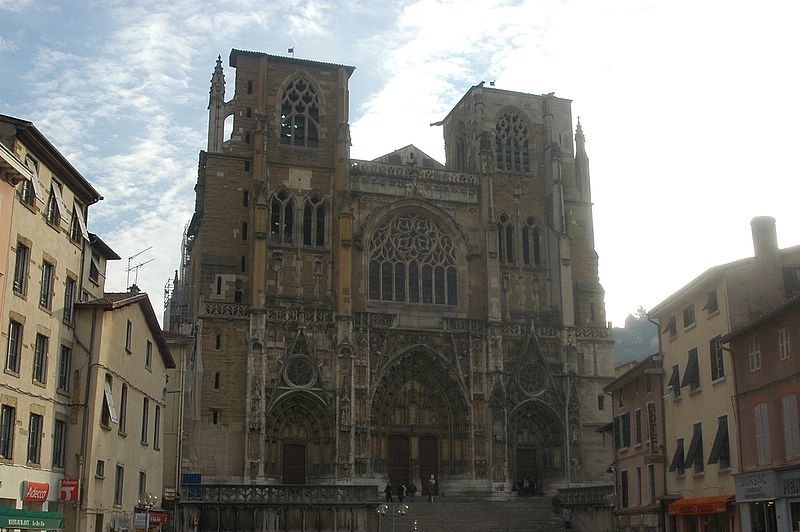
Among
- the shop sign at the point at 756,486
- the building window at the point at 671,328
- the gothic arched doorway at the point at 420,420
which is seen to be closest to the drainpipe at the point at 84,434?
the shop sign at the point at 756,486

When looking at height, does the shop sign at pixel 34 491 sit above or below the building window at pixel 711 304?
below

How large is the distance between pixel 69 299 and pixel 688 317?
2030 centimetres

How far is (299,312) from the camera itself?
5141cm

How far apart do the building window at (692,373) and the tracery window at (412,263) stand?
2178 cm

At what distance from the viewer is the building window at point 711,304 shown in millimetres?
32906

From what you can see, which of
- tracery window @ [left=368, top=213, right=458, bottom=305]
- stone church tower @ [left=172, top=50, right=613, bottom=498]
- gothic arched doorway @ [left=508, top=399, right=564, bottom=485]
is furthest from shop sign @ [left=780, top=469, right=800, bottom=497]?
tracery window @ [left=368, top=213, right=458, bottom=305]

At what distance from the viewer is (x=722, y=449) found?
31328 millimetres

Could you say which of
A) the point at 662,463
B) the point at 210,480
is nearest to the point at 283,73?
the point at 210,480

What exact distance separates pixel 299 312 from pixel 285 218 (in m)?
5.49

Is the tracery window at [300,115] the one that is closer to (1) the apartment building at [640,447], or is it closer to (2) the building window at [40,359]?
(1) the apartment building at [640,447]

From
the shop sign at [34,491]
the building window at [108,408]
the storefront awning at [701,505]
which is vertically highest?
the building window at [108,408]

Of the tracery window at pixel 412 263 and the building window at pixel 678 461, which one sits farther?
the tracery window at pixel 412 263

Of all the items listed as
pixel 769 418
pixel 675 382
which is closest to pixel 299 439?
pixel 675 382

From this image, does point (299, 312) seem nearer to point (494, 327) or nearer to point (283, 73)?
point (494, 327)
